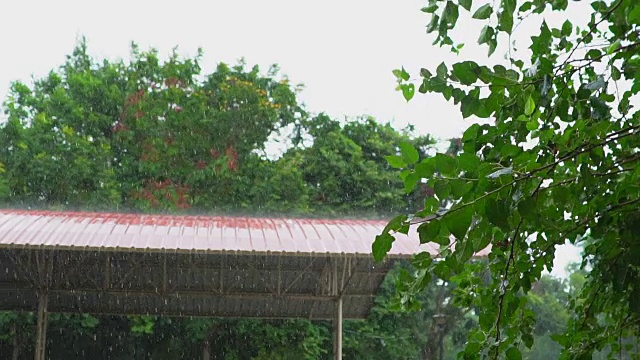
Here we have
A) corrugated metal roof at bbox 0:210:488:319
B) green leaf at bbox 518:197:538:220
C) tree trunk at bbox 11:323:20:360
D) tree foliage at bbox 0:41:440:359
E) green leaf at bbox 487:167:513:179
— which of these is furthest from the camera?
tree foliage at bbox 0:41:440:359

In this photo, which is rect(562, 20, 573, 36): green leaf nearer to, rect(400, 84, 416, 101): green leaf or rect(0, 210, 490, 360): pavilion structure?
rect(400, 84, 416, 101): green leaf

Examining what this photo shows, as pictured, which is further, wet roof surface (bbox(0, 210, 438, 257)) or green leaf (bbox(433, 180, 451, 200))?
wet roof surface (bbox(0, 210, 438, 257))

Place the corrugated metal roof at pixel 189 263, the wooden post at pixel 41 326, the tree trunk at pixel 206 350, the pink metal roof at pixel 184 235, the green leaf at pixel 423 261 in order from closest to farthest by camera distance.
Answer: the green leaf at pixel 423 261 < the pink metal roof at pixel 184 235 < the corrugated metal roof at pixel 189 263 < the wooden post at pixel 41 326 < the tree trunk at pixel 206 350

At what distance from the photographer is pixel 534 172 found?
1.26 meters

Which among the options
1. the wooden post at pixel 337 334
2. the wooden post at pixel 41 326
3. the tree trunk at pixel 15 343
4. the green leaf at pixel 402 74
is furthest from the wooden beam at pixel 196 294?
the green leaf at pixel 402 74

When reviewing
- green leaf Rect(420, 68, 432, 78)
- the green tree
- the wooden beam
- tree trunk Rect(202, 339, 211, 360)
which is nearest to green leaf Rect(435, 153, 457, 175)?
green leaf Rect(420, 68, 432, 78)

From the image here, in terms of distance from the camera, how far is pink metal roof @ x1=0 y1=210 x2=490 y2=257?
7969 mm

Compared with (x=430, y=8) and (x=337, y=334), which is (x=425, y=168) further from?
(x=337, y=334)

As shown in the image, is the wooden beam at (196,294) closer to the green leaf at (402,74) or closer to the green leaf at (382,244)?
the green leaf at (402,74)

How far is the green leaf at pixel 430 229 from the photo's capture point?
3.87ft

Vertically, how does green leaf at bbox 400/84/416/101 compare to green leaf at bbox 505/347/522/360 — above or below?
above

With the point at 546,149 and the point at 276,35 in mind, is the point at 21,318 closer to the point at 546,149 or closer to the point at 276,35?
the point at 546,149

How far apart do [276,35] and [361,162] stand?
12750mm

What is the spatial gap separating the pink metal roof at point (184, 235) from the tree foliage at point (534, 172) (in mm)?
5893
